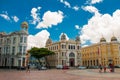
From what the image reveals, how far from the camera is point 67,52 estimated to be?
9875cm

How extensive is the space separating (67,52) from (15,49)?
115 feet

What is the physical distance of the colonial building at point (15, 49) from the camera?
6875cm

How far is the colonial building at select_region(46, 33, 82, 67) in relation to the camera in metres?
97.9

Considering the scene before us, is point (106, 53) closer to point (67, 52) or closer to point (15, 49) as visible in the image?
point (67, 52)

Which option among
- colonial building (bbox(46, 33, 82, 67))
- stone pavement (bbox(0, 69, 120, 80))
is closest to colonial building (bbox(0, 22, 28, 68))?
colonial building (bbox(46, 33, 82, 67))

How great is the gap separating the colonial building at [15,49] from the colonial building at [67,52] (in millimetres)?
30824

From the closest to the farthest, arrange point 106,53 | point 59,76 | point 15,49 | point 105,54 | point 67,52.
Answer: point 59,76 < point 15,49 < point 67,52 < point 105,54 < point 106,53

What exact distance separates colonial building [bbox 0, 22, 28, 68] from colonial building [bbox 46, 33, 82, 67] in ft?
101

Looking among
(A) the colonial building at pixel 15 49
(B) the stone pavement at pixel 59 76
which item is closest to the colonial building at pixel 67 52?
(A) the colonial building at pixel 15 49

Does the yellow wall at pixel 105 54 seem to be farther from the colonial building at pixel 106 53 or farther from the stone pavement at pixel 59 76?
the stone pavement at pixel 59 76

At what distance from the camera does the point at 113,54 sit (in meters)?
108

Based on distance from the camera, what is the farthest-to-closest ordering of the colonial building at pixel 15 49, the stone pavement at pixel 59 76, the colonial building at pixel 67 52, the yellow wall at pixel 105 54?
the yellow wall at pixel 105 54, the colonial building at pixel 67 52, the colonial building at pixel 15 49, the stone pavement at pixel 59 76

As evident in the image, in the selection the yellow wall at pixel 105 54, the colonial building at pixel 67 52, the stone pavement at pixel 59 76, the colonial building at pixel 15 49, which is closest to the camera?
the stone pavement at pixel 59 76

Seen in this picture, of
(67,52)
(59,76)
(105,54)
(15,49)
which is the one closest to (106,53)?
(105,54)
